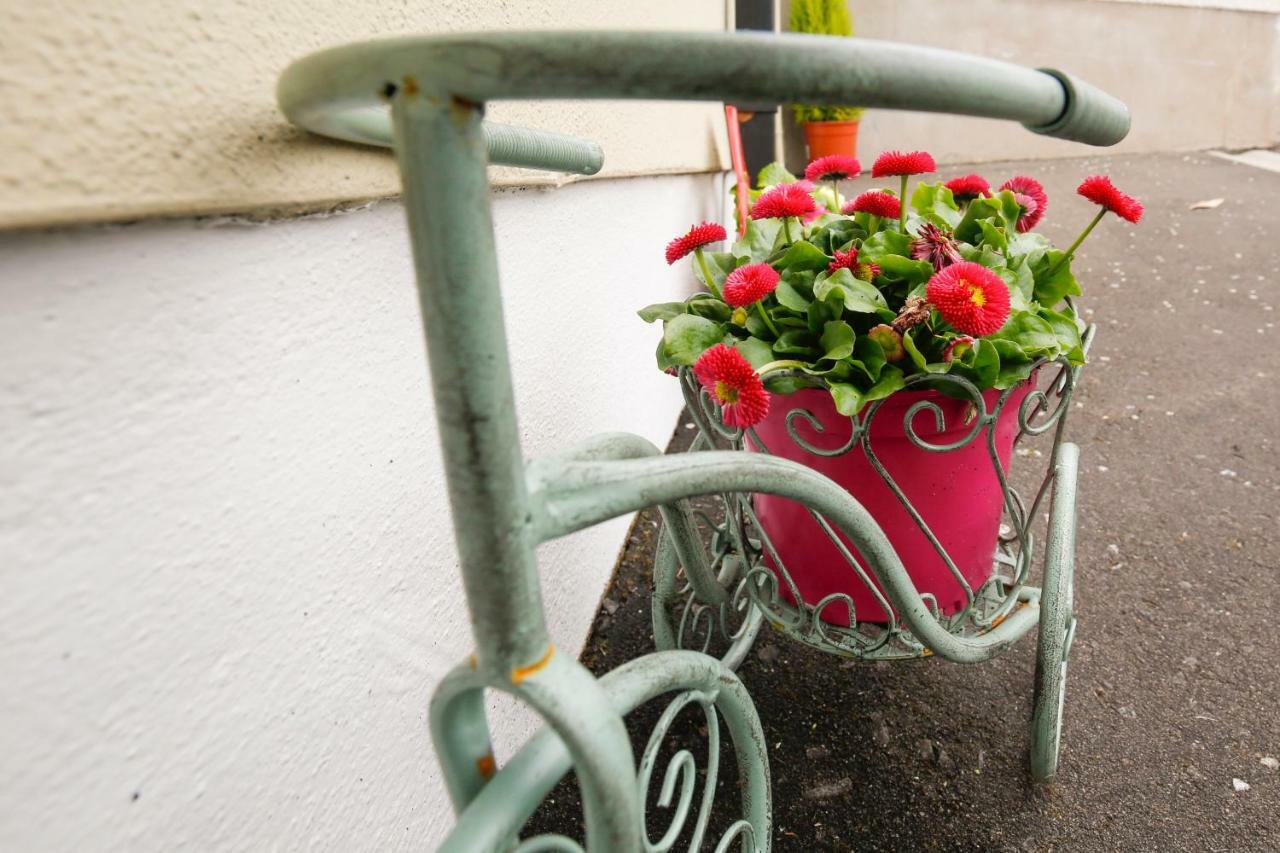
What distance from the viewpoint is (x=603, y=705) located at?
49 centimetres

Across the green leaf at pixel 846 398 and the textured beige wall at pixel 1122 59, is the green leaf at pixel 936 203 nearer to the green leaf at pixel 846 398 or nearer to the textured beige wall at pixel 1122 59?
the green leaf at pixel 846 398

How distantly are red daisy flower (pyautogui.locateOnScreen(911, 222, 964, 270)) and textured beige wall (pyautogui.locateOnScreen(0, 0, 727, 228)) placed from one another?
687 mm

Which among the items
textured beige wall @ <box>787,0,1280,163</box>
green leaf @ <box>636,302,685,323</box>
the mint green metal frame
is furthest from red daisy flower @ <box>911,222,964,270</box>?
textured beige wall @ <box>787,0,1280,163</box>

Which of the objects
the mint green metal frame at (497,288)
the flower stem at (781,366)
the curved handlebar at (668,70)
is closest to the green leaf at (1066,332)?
the flower stem at (781,366)

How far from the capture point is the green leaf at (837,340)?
971mm

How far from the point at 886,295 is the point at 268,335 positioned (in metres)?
Result: 0.79

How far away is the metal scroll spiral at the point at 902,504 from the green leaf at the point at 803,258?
0.72 ft

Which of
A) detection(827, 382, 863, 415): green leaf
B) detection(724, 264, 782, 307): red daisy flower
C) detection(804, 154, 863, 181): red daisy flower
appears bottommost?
detection(827, 382, 863, 415): green leaf

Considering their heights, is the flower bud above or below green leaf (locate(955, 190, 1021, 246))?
below

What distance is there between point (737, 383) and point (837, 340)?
29cm

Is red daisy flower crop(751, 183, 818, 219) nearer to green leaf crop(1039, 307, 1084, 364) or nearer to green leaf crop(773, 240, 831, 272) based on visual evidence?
green leaf crop(773, 240, 831, 272)

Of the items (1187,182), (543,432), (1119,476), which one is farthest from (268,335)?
(1187,182)

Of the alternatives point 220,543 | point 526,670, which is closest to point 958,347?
point 526,670

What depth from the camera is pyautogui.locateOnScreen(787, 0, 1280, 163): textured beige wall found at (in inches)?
251
